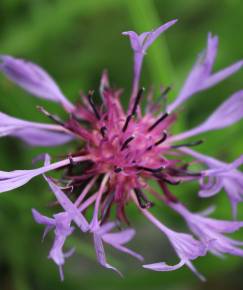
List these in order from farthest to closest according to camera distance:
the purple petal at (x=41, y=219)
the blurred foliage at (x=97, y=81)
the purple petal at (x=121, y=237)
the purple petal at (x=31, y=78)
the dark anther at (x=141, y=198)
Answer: the blurred foliage at (x=97, y=81) < the purple petal at (x=31, y=78) < the dark anther at (x=141, y=198) < the purple petal at (x=121, y=237) < the purple petal at (x=41, y=219)

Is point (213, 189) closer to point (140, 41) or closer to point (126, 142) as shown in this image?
point (126, 142)

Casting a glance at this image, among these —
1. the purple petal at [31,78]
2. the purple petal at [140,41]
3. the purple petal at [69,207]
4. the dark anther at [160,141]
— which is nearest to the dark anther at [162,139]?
the dark anther at [160,141]

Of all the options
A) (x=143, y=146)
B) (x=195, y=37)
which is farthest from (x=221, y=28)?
(x=143, y=146)

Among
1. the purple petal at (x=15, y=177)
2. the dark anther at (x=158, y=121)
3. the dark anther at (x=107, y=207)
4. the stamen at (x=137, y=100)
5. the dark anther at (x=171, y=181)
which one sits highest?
the stamen at (x=137, y=100)

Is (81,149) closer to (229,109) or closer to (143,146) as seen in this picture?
(143,146)

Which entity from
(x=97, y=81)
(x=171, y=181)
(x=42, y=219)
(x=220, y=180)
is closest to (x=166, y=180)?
(x=171, y=181)

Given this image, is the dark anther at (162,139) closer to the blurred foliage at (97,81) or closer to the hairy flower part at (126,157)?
the hairy flower part at (126,157)

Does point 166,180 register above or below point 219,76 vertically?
below
